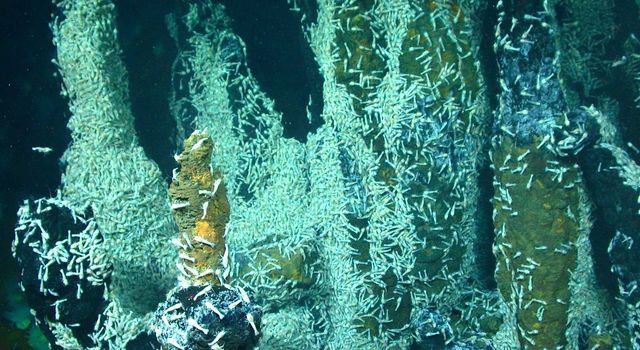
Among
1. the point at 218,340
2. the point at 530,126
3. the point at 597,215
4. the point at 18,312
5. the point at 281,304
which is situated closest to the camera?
the point at 218,340

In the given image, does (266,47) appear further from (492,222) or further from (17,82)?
(492,222)

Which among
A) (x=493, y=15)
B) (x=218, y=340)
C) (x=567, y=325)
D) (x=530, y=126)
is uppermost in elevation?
(x=493, y=15)

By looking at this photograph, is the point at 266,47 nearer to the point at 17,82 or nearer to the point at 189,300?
the point at 17,82

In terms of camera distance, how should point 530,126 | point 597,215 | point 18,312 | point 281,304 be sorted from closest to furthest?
1. point 530,126
2. point 597,215
3. point 281,304
4. point 18,312

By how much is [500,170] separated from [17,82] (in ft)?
11.4

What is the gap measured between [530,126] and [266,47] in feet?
6.91

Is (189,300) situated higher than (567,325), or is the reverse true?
(189,300)

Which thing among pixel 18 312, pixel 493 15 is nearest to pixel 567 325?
pixel 493 15

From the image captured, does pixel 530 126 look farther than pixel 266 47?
No

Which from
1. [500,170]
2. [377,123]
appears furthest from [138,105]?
[500,170]

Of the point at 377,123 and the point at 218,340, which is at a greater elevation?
the point at 377,123

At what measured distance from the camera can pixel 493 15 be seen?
3.83 metres

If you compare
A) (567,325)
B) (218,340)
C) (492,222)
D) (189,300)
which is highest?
(189,300)

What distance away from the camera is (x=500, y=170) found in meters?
3.65
